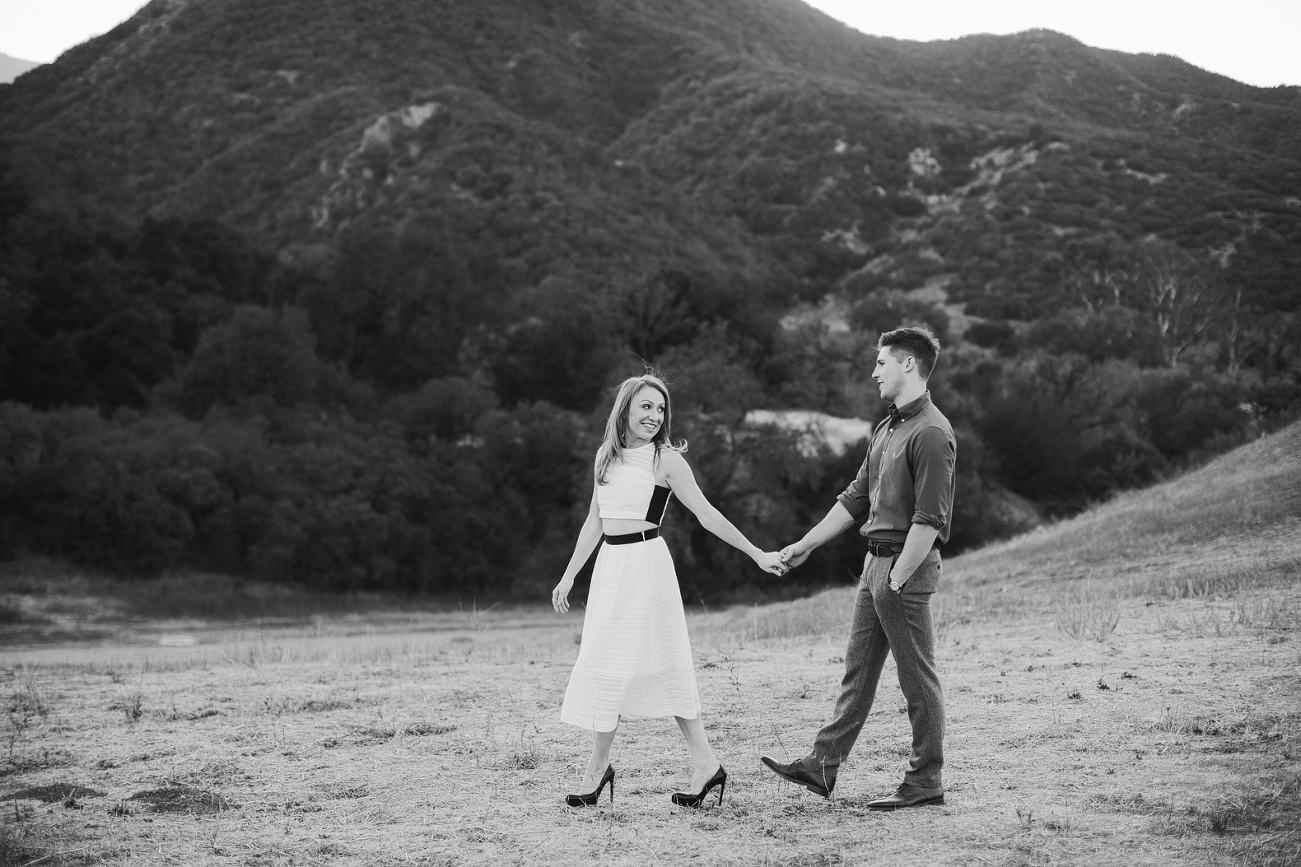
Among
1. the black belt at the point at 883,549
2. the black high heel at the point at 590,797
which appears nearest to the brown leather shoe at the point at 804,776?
the black high heel at the point at 590,797

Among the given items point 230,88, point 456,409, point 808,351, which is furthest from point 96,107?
point 808,351

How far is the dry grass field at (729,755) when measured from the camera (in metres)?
5.04

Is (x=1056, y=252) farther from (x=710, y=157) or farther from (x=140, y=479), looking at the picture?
(x=140, y=479)

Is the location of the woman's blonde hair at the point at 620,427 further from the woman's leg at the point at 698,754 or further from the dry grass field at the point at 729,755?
the dry grass field at the point at 729,755

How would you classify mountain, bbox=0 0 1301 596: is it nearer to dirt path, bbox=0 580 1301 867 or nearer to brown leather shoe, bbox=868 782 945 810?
dirt path, bbox=0 580 1301 867

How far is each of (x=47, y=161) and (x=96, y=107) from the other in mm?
11407

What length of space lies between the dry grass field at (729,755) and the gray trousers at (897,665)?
26 cm

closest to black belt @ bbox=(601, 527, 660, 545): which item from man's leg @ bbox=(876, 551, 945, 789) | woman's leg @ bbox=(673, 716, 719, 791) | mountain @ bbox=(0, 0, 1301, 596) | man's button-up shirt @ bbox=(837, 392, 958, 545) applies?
woman's leg @ bbox=(673, 716, 719, 791)

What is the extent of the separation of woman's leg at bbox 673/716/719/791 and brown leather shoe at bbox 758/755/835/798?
0.27 m

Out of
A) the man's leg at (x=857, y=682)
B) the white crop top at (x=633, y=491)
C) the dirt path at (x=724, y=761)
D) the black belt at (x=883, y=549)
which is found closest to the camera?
the dirt path at (x=724, y=761)

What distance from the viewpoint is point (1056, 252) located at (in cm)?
5731

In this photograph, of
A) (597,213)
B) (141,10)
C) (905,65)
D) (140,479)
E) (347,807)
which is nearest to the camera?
(347,807)

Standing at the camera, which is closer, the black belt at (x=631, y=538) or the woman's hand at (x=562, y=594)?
the black belt at (x=631, y=538)

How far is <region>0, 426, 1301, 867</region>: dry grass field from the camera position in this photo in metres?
5.04
